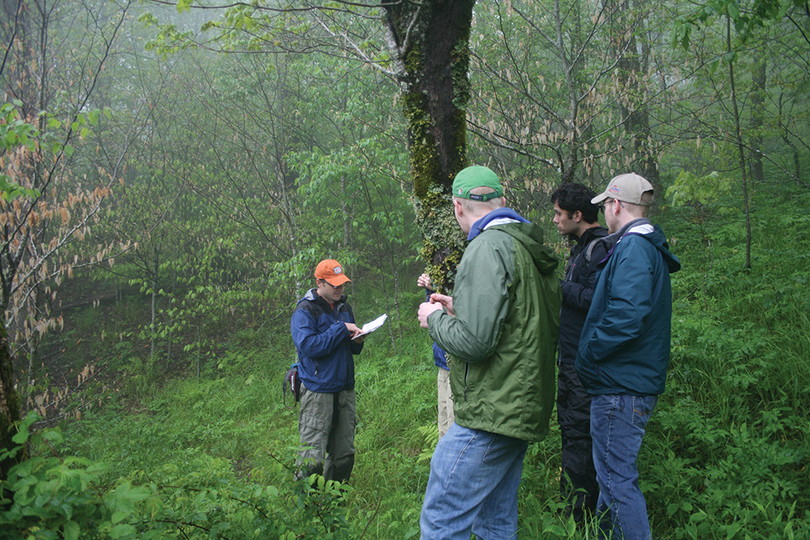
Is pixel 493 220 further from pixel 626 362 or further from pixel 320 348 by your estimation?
pixel 320 348

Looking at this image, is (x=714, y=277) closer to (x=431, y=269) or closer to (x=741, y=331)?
(x=741, y=331)

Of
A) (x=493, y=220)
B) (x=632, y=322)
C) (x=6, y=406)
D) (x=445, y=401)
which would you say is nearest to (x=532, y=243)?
(x=493, y=220)

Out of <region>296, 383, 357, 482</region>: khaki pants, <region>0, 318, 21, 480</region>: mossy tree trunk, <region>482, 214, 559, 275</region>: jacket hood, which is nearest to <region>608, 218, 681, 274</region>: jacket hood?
<region>482, 214, 559, 275</region>: jacket hood

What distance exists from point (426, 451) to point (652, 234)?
261 centimetres

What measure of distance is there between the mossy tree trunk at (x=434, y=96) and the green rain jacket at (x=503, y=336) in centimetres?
86

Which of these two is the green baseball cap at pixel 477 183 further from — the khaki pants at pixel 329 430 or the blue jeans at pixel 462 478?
the khaki pants at pixel 329 430

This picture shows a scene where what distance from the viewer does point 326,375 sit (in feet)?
12.0

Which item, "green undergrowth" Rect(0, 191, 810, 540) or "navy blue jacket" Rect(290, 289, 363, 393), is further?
"navy blue jacket" Rect(290, 289, 363, 393)

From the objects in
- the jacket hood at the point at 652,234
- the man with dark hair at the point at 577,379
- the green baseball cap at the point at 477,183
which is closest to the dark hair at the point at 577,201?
the man with dark hair at the point at 577,379

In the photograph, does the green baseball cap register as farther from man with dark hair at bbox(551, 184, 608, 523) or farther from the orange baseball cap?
the orange baseball cap

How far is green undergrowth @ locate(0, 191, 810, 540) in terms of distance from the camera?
5.29ft

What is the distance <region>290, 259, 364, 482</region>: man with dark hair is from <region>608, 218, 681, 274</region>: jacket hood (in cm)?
216

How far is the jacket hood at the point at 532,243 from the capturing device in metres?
1.93

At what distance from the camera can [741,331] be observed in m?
4.27
